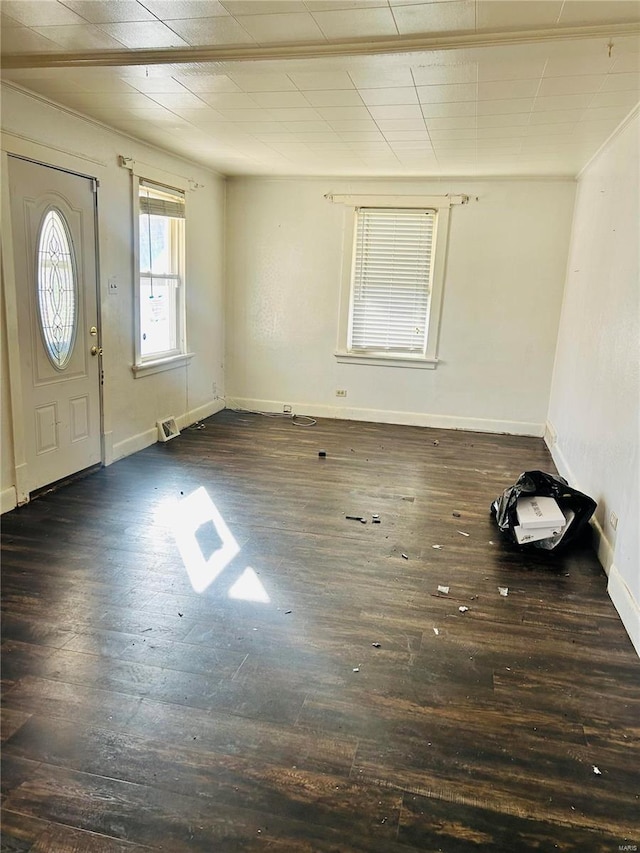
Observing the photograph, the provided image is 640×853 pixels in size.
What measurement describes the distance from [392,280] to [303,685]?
4.94m

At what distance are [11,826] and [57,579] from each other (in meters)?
1.44

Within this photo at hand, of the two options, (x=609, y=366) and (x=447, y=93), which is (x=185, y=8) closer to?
(x=447, y=93)

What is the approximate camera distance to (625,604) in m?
2.75

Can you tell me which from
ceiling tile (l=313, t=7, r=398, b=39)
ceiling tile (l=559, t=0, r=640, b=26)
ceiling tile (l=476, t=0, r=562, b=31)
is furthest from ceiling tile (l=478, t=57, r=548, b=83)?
ceiling tile (l=313, t=7, r=398, b=39)

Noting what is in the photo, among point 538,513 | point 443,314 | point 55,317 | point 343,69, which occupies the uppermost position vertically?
point 343,69

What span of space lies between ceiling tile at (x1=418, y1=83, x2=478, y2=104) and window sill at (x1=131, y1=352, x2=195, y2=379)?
10.1ft

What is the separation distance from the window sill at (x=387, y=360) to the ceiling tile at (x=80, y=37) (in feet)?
13.4

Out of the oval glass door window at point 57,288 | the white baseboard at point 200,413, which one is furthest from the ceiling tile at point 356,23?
the white baseboard at point 200,413

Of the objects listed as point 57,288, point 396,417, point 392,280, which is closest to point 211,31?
point 57,288

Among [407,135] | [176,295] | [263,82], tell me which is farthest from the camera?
[176,295]

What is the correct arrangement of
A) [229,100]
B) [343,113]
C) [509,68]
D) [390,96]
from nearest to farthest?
[509,68]
[390,96]
[229,100]
[343,113]

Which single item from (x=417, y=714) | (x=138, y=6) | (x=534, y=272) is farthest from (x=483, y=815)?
(x=534, y=272)

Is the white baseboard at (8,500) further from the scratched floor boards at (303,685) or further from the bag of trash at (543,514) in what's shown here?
the bag of trash at (543,514)

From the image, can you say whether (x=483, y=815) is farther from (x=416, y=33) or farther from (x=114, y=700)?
(x=416, y=33)
